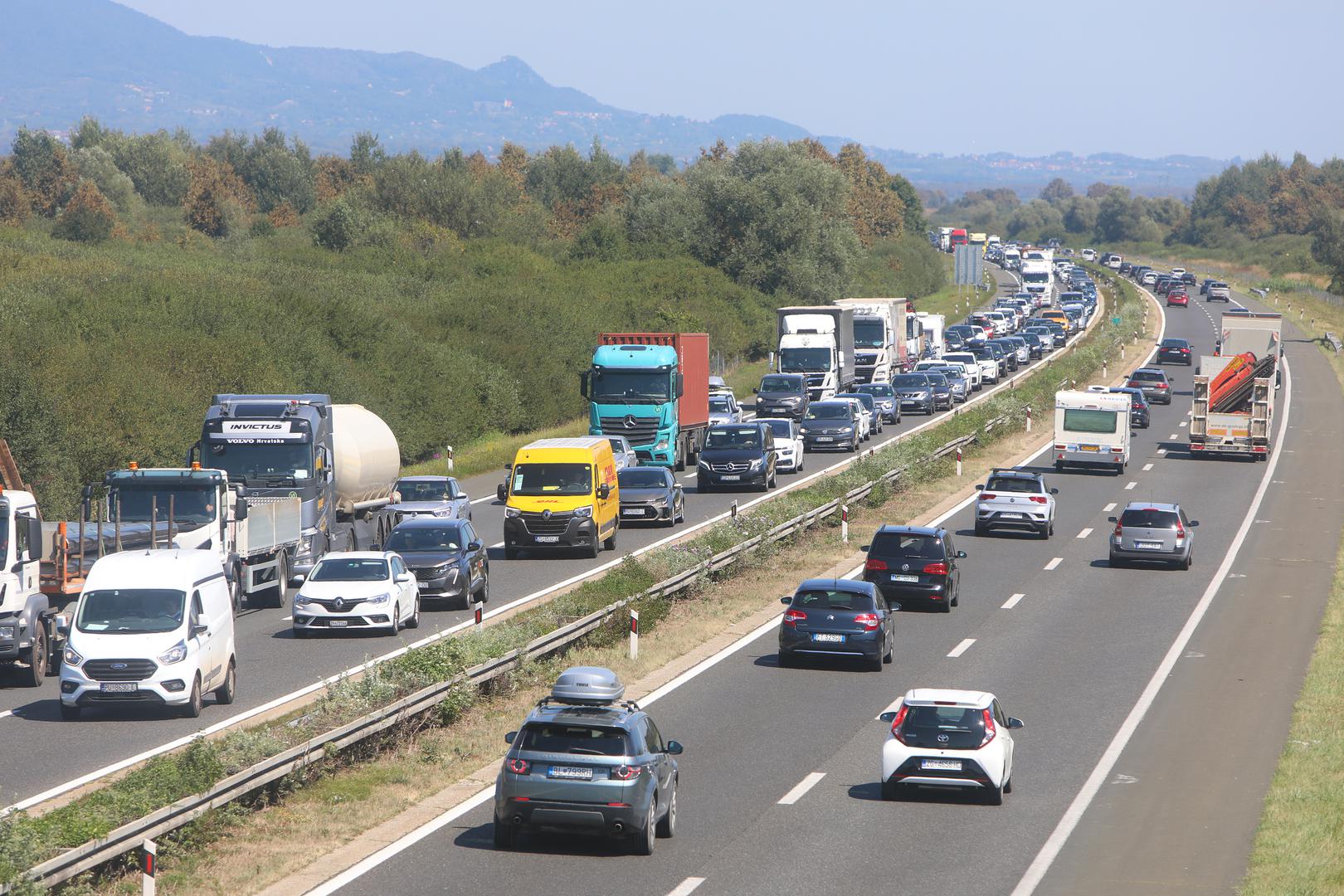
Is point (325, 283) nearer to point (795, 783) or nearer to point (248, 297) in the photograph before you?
point (248, 297)

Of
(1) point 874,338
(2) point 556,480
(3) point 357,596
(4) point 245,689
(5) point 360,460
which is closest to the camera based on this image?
(4) point 245,689

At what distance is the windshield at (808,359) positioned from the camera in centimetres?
6738

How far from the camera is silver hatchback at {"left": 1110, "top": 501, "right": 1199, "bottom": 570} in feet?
122

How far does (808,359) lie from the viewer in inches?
2657

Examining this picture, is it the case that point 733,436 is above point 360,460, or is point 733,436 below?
below

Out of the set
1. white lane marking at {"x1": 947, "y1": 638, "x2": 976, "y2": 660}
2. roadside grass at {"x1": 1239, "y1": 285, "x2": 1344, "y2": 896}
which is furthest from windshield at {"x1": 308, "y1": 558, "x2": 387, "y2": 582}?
roadside grass at {"x1": 1239, "y1": 285, "x2": 1344, "y2": 896}

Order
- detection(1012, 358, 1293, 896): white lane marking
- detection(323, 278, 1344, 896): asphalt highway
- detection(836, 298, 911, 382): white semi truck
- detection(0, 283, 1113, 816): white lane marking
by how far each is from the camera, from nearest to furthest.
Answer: detection(323, 278, 1344, 896): asphalt highway → detection(1012, 358, 1293, 896): white lane marking → detection(0, 283, 1113, 816): white lane marking → detection(836, 298, 911, 382): white semi truck

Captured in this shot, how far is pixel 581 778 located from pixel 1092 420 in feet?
137

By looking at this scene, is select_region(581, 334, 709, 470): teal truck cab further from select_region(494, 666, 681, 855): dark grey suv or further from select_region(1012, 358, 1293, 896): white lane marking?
select_region(494, 666, 681, 855): dark grey suv

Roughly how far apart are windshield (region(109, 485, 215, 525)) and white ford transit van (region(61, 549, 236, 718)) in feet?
20.0

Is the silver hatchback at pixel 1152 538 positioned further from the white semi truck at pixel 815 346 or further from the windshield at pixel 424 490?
the white semi truck at pixel 815 346

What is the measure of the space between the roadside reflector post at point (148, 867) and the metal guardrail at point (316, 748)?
0.27 metres

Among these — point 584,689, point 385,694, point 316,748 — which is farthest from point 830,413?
point 584,689

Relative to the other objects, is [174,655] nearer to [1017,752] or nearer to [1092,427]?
[1017,752]
